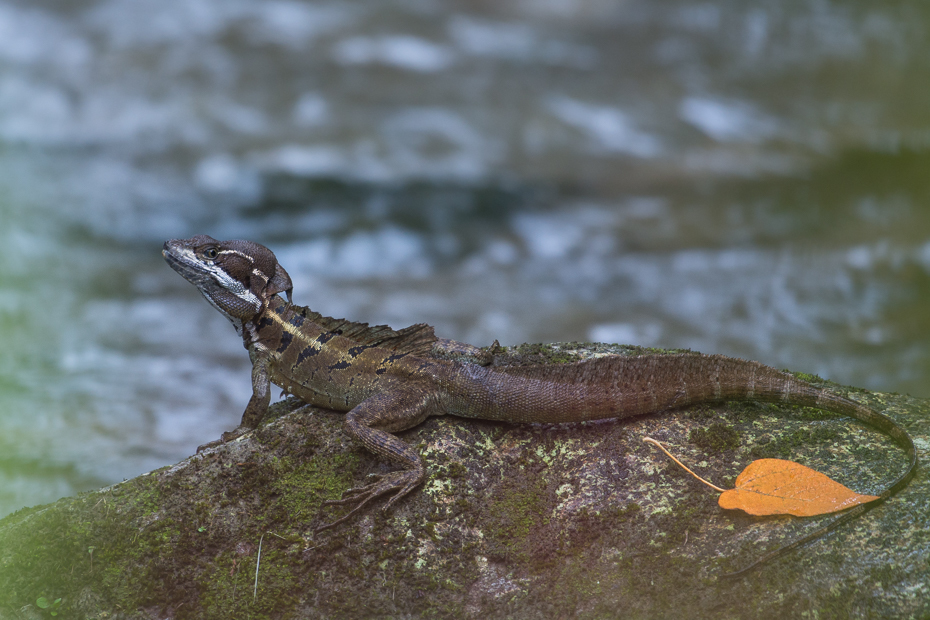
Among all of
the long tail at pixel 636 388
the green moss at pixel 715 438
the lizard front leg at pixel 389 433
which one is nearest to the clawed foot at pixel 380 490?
the lizard front leg at pixel 389 433

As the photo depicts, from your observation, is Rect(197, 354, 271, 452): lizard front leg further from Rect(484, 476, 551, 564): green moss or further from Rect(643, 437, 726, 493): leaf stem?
Rect(643, 437, 726, 493): leaf stem

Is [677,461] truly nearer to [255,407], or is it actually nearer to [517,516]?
[517,516]

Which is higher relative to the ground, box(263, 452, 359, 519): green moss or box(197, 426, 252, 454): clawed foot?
box(197, 426, 252, 454): clawed foot

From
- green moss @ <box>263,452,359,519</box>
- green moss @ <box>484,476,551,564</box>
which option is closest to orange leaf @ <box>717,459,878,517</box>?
green moss @ <box>484,476,551,564</box>

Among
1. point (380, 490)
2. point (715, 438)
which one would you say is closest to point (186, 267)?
point (380, 490)

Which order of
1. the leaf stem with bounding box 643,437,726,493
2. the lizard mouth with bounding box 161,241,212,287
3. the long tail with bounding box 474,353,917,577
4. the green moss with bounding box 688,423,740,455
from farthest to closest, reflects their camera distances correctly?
1. the lizard mouth with bounding box 161,241,212,287
2. the long tail with bounding box 474,353,917,577
3. the green moss with bounding box 688,423,740,455
4. the leaf stem with bounding box 643,437,726,493

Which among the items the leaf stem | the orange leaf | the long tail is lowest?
the orange leaf

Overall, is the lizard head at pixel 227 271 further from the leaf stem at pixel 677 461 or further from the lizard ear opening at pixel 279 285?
the leaf stem at pixel 677 461
